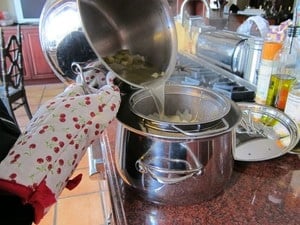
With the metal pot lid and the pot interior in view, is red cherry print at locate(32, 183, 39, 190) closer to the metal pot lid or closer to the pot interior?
the pot interior

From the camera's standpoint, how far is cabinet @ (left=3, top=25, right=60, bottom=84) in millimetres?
3182

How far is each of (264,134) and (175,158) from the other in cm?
35

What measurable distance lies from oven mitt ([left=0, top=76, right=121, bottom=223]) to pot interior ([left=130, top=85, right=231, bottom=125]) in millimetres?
118

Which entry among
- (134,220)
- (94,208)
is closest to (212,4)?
(94,208)

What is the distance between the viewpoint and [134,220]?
17.8 inches

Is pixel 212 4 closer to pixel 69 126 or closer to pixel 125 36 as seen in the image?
pixel 125 36

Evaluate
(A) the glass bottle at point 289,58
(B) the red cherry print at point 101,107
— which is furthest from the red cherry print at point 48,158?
(A) the glass bottle at point 289,58

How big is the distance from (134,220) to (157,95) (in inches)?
10.9

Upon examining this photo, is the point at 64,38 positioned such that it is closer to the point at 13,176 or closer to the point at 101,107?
the point at 101,107

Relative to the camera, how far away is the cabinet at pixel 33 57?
318 cm

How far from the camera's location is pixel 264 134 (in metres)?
0.67

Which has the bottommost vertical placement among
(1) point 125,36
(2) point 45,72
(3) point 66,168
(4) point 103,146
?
(2) point 45,72

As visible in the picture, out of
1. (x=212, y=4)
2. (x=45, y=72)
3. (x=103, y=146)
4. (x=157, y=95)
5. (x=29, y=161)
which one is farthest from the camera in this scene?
(x=45, y=72)

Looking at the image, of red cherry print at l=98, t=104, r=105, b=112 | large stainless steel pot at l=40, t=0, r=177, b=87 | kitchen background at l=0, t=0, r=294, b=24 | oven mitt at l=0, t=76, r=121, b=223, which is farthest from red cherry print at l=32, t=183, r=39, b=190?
kitchen background at l=0, t=0, r=294, b=24
